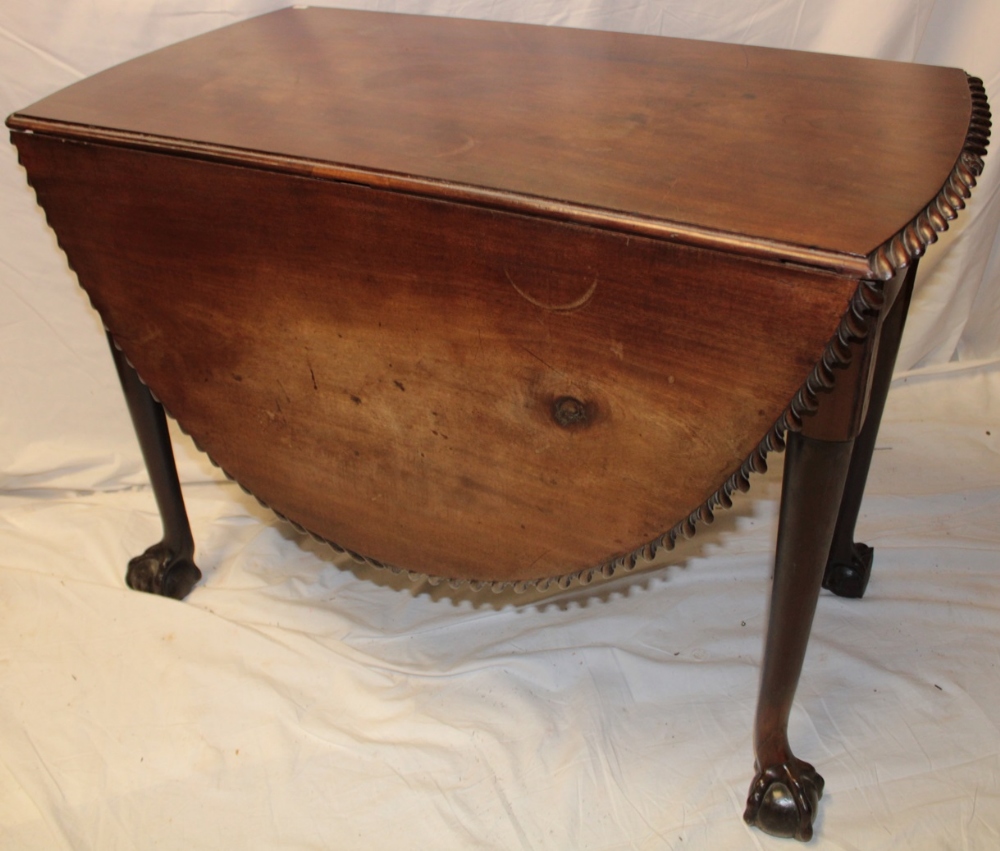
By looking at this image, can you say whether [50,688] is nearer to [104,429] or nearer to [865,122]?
[104,429]

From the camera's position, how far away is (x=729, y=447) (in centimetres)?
105

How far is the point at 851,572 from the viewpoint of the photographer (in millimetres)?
1640

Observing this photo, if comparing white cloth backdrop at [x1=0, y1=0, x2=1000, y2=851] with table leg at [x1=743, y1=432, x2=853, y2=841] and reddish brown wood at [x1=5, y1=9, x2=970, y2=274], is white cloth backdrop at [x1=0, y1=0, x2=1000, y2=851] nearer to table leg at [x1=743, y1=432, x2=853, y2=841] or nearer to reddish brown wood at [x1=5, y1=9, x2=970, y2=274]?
table leg at [x1=743, y1=432, x2=853, y2=841]

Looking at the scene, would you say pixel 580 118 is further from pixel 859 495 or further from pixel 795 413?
pixel 859 495

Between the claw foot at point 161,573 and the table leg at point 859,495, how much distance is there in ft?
3.45

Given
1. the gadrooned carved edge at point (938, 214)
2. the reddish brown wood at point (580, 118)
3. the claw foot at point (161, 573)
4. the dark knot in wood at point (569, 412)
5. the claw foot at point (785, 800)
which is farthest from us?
the claw foot at point (161, 573)

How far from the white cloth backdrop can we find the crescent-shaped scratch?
2.22 ft

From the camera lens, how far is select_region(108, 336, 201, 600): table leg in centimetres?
154

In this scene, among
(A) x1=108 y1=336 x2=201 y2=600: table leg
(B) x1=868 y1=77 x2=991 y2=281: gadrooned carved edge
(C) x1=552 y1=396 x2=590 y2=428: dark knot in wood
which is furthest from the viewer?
(A) x1=108 y1=336 x2=201 y2=600: table leg

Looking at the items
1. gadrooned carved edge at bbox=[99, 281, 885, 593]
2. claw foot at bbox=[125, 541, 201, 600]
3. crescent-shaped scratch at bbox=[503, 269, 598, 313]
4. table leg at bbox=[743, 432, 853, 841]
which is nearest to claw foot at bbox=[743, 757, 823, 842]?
table leg at bbox=[743, 432, 853, 841]

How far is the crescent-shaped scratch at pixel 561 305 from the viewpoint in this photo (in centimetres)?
104

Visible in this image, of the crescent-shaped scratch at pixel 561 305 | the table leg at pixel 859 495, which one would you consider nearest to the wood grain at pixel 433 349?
the crescent-shaped scratch at pixel 561 305

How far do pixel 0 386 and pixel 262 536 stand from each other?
594 millimetres

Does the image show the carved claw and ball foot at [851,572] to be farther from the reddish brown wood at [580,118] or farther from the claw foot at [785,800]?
the reddish brown wood at [580,118]
